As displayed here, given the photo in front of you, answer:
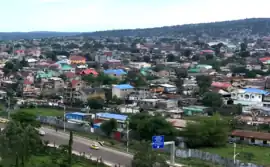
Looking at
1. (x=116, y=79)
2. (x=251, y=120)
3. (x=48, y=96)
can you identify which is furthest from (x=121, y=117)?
(x=116, y=79)

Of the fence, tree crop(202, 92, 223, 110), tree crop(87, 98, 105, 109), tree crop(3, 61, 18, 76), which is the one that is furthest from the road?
tree crop(3, 61, 18, 76)

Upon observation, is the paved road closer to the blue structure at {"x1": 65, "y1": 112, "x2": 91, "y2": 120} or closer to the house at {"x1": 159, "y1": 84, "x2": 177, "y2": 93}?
the blue structure at {"x1": 65, "y1": 112, "x2": 91, "y2": 120}

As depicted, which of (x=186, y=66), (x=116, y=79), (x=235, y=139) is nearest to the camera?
(x=235, y=139)

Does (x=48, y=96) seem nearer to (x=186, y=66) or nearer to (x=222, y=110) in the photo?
(x=222, y=110)

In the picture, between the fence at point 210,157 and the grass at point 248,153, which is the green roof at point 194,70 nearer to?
the grass at point 248,153

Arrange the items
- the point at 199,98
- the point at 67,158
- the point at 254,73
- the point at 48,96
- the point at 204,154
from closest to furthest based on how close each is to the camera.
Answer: the point at 67,158
the point at 204,154
the point at 199,98
the point at 48,96
the point at 254,73

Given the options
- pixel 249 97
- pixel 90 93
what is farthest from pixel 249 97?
pixel 90 93
